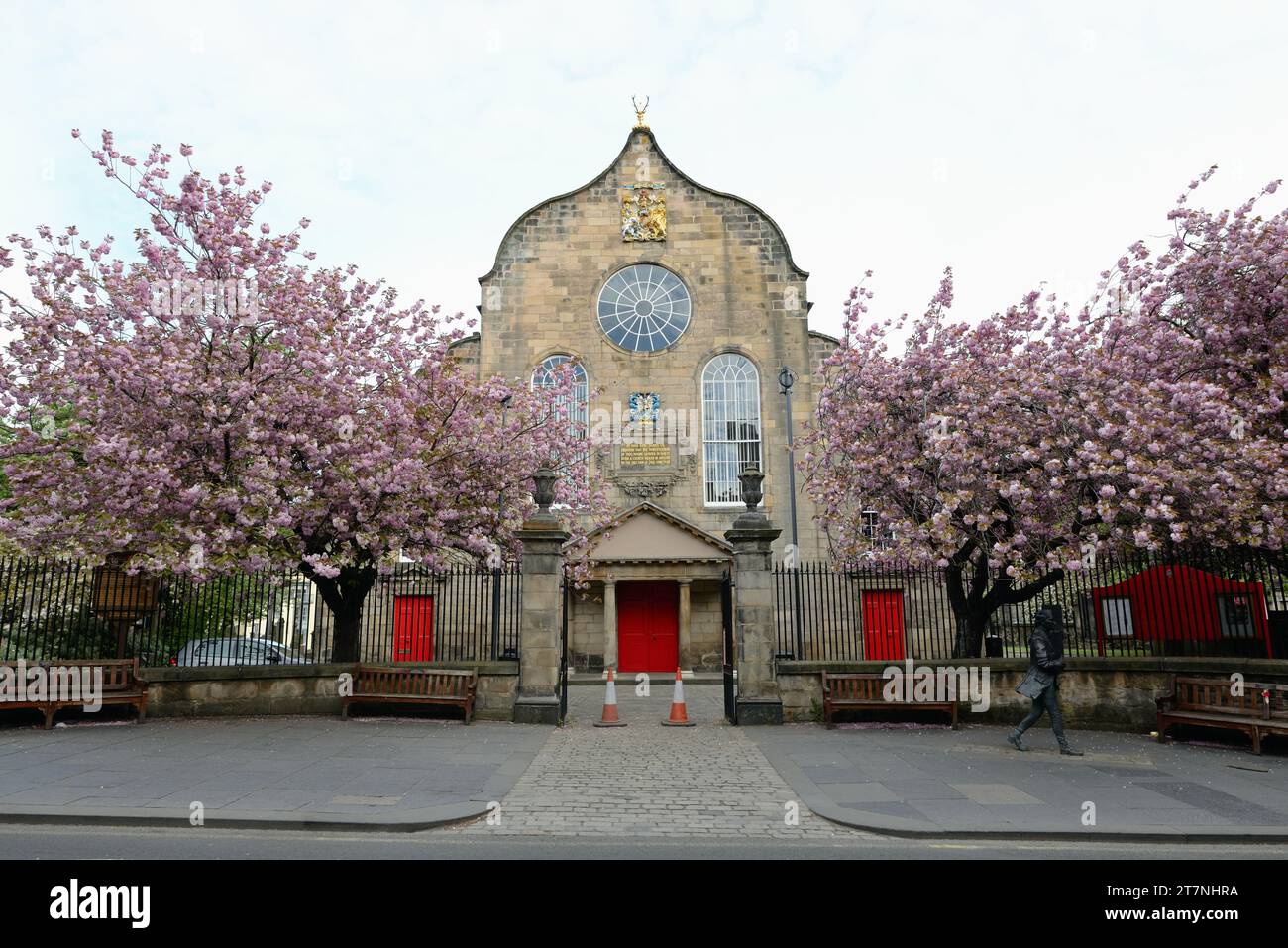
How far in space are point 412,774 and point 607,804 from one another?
2.41 metres

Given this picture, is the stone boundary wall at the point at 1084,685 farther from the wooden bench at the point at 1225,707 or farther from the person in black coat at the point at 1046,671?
the person in black coat at the point at 1046,671

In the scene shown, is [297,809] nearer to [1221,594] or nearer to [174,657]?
[174,657]

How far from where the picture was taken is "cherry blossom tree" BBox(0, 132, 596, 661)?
455 inches

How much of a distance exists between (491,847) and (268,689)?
27.6ft

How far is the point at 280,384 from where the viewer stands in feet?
42.0

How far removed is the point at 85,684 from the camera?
40.1 feet

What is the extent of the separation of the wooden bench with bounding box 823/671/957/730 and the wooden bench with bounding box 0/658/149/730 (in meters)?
10.5

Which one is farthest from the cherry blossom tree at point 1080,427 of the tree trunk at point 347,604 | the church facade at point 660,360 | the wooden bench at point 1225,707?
the church facade at point 660,360

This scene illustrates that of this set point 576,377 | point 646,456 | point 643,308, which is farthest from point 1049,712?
point 643,308

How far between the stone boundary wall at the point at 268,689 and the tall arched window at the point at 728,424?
13847mm

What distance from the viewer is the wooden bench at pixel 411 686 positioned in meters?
12.5

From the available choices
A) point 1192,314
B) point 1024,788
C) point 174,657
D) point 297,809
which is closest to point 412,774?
point 297,809

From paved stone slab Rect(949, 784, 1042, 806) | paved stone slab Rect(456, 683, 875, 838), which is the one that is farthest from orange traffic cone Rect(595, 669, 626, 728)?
paved stone slab Rect(949, 784, 1042, 806)

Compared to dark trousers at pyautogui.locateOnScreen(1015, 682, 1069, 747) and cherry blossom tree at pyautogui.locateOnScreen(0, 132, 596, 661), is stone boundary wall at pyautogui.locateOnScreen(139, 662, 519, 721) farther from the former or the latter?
dark trousers at pyautogui.locateOnScreen(1015, 682, 1069, 747)
